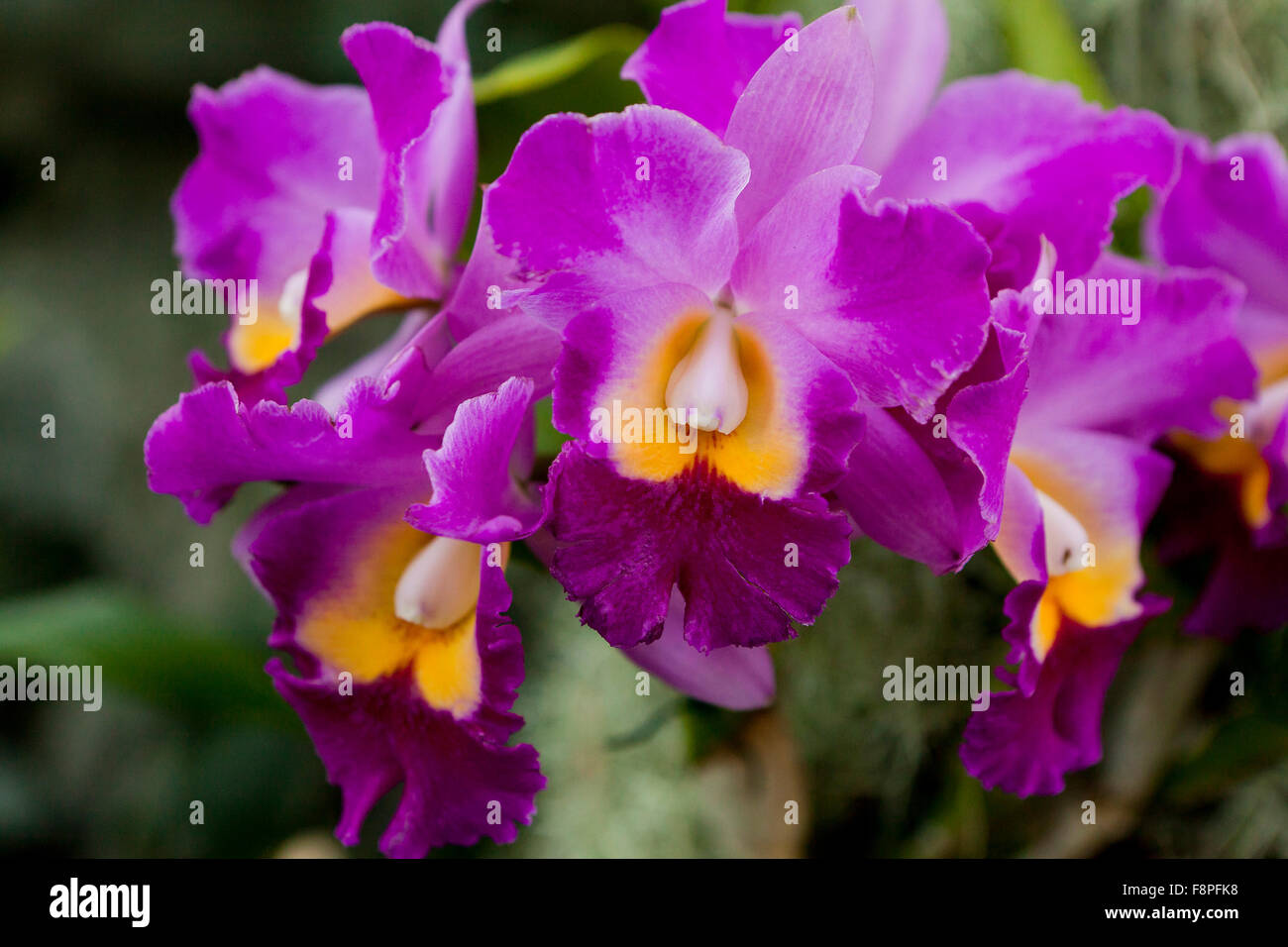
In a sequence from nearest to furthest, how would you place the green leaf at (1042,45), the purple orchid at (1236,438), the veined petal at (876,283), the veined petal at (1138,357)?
the veined petal at (876,283)
the veined petal at (1138,357)
the purple orchid at (1236,438)
the green leaf at (1042,45)

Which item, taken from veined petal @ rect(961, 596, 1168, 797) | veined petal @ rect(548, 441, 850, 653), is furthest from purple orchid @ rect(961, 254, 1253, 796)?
veined petal @ rect(548, 441, 850, 653)

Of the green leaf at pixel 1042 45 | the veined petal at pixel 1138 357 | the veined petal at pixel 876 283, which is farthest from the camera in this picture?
the green leaf at pixel 1042 45

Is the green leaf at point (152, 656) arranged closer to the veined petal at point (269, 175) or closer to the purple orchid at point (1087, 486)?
the veined petal at point (269, 175)

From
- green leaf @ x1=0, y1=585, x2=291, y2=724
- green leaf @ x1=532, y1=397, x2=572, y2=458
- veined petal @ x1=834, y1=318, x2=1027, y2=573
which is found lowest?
green leaf @ x1=0, y1=585, x2=291, y2=724

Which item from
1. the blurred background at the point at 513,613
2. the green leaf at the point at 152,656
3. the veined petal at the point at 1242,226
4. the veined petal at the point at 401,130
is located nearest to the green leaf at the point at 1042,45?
the blurred background at the point at 513,613

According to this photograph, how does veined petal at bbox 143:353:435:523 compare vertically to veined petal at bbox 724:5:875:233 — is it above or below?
below

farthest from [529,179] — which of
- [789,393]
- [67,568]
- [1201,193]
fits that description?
[67,568]

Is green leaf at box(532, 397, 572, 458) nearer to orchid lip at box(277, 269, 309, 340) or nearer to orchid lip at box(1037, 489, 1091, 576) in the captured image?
orchid lip at box(277, 269, 309, 340)
